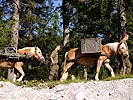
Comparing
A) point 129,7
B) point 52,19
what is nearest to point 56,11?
point 52,19

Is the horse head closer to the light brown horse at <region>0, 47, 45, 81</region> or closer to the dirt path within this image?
the dirt path

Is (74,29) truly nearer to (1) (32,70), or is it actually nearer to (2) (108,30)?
(2) (108,30)

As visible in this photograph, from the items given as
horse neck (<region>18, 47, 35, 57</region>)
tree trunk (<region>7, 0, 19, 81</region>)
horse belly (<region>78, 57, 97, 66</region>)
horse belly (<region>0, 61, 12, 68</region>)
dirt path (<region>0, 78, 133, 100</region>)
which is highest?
tree trunk (<region>7, 0, 19, 81</region>)

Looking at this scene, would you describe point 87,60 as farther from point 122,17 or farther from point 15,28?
point 15,28

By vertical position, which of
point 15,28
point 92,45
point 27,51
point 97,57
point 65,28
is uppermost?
point 65,28

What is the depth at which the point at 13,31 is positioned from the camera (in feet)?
60.6

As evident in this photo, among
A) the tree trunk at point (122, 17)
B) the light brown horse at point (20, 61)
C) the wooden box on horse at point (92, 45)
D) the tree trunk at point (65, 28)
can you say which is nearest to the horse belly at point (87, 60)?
the wooden box on horse at point (92, 45)

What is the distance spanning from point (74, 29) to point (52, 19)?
21.7ft

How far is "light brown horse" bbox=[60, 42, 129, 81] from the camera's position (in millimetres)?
12656

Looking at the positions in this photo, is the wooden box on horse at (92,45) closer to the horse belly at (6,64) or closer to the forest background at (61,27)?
the horse belly at (6,64)

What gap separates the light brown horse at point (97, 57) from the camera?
12.7 meters

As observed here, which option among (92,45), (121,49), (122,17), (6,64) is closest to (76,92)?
(92,45)

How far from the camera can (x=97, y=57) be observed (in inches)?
509

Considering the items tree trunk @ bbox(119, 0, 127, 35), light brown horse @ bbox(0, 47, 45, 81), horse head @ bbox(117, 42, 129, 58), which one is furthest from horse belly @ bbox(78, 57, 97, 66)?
tree trunk @ bbox(119, 0, 127, 35)
